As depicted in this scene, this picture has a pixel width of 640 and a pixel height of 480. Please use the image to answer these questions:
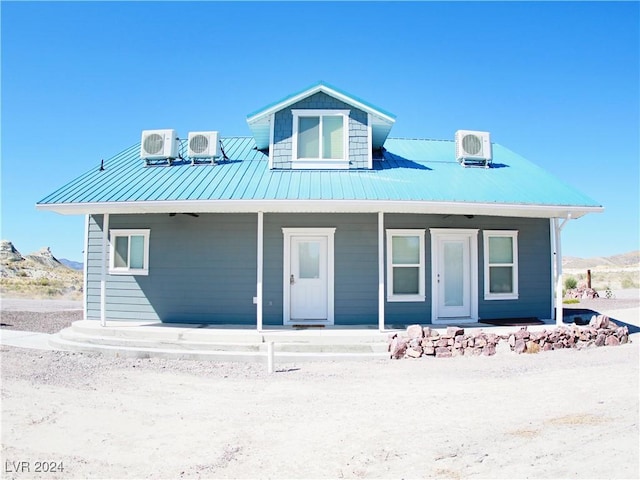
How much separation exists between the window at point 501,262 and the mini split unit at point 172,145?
7.72 meters

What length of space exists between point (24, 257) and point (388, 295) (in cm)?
6672

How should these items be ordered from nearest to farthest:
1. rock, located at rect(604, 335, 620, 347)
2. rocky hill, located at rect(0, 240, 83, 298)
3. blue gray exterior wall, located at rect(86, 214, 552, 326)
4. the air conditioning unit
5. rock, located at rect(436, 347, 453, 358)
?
rock, located at rect(436, 347, 453, 358), rock, located at rect(604, 335, 620, 347), blue gray exterior wall, located at rect(86, 214, 552, 326), the air conditioning unit, rocky hill, located at rect(0, 240, 83, 298)

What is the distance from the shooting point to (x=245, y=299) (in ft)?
36.2

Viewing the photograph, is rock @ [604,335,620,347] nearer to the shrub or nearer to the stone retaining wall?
the stone retaining wall

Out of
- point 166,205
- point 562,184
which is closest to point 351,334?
point 166,205

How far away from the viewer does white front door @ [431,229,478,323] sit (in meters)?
11.4

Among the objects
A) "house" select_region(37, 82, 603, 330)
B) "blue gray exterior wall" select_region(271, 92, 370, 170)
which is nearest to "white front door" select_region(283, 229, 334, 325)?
"house" select_region(37, 82, 603, 330)

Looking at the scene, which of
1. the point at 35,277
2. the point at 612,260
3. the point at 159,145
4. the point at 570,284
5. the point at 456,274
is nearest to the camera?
the point at 456,274

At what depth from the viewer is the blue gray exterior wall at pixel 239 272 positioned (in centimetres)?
1101

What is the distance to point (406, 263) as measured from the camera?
36.8 ft

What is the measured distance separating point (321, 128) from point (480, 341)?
254 inches

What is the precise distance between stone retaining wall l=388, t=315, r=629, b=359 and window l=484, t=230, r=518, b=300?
2.14 meters
